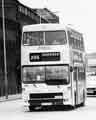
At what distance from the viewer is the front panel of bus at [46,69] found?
3052 cm

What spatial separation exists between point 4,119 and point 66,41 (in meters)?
5.90

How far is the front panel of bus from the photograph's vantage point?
30516mm

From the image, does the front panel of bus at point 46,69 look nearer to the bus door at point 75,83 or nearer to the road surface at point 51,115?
the road surface at point 51,115

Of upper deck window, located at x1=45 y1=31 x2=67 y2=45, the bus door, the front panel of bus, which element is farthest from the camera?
the bus door

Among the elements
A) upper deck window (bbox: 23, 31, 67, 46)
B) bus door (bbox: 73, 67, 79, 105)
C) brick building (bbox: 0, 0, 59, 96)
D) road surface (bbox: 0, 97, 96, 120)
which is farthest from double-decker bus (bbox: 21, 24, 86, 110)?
brick building (bbox: 0, 0, 59, 96)

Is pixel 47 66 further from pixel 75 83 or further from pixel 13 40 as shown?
pixel 13 40

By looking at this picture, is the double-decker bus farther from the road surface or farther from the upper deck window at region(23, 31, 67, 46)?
the road surface

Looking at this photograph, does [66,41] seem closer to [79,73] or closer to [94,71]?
[79,73]

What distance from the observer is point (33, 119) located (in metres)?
25.8

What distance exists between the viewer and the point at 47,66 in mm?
30766

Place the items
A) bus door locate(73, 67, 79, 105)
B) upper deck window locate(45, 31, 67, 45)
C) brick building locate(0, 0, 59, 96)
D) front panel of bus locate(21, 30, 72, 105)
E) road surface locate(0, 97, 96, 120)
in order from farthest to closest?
1. brick building locate(0, 0, 59, 96)
2. bus door locate(73, 67, 79, 105)
3. upper deck window locate(45, 31, 67, 45)
4. front panel of bus locate(21, 30, 72, 105)
5. road surface locate(0, 97, 96, 120)

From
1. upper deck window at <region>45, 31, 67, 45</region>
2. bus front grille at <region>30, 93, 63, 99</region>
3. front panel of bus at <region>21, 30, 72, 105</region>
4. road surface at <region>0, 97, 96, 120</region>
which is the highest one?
upper deck window at <region>45, 31, 67, 45</region>

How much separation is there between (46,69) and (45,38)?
1.44m

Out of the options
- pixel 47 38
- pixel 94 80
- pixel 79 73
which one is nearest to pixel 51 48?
pixel 47 38
